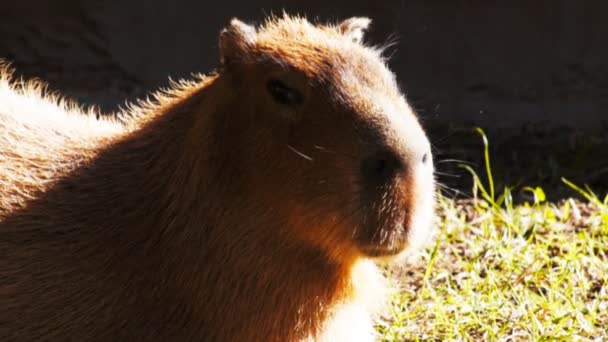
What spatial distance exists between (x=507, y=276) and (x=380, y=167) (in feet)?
5.53

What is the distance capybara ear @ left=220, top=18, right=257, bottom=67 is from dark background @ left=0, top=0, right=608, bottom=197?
3.05 m

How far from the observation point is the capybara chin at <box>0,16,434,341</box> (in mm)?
2953

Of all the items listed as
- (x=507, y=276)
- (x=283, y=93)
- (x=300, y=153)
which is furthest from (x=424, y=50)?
(x=300, y=153)

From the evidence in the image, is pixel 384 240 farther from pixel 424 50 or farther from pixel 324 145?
pixel 424 50

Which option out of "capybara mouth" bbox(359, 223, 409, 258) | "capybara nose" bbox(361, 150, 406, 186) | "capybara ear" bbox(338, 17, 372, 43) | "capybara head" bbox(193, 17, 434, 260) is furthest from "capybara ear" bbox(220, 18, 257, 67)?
"capybara mouth" bbox(359, 223, 409, 258)

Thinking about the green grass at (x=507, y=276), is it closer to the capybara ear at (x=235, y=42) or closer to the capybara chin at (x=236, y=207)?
the capybara chin at (x=236, y=207)

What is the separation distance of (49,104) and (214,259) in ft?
4.34

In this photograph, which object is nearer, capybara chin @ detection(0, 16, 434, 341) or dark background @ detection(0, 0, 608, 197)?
capybara chin @ detection(0, 16, 434, 341)

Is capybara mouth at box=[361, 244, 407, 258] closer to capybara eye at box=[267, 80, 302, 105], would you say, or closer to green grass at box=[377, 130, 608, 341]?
capybara eye at box=[267, 80, 302, 105]

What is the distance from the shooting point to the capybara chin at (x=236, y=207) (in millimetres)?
2953

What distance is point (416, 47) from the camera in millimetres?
6457

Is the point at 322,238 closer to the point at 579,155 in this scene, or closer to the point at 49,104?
the point at 49,104

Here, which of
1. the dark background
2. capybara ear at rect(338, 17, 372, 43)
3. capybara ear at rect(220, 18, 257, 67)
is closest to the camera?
capybara ear at rect(220, 18, 257, 67)

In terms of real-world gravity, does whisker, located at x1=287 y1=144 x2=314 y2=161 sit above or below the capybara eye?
below
